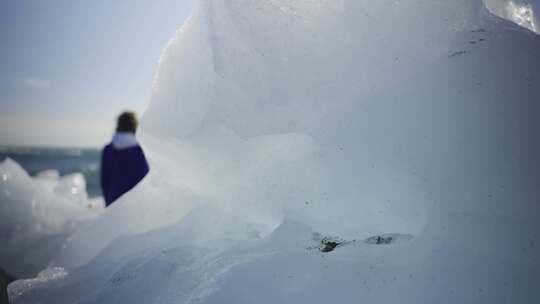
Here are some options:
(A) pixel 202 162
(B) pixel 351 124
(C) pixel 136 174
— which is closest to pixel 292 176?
(B) pixel 351 124

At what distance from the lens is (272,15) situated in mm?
1343

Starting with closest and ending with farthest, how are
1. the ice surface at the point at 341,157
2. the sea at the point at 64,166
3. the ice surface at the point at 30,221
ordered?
the ice surface at the point at 341,157
the ice surface at the point at 30,221
the sea at the point at 64,166

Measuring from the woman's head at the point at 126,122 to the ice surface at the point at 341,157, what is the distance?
1.89 m

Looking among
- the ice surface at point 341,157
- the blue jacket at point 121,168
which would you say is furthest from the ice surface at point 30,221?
the ice surface at point 341,157

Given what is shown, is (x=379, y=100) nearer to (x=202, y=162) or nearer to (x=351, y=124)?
(x=351, y=124)

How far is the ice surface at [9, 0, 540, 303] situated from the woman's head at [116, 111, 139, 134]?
189 cm

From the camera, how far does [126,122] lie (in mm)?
3312

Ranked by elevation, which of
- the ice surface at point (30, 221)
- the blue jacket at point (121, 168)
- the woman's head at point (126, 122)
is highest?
the woman's head at point (126, 122)

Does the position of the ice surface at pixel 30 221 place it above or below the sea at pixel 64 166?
above

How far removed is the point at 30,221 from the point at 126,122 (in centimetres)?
171

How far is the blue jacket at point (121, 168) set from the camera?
10.9ft

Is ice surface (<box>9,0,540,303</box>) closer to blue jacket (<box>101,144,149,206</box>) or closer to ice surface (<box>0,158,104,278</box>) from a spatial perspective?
blue jacket (<box>101,144,149,206</box>)

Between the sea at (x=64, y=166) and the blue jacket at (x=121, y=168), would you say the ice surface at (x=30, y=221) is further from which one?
the sea at (x=64, y=166)

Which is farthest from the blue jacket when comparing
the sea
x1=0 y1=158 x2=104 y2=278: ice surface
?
the sea
